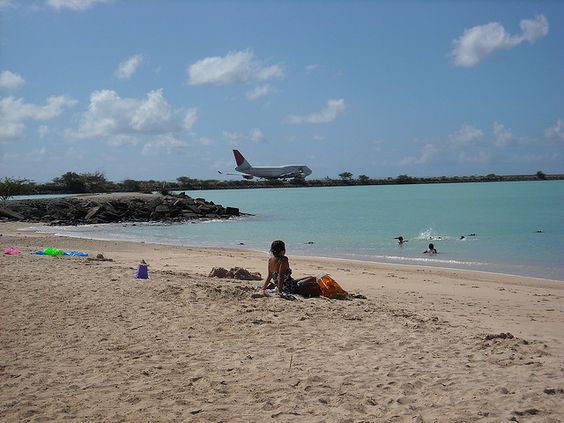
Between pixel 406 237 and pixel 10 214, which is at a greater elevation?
pixel 10 214

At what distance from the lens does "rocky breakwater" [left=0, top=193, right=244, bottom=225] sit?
3569 centimetres

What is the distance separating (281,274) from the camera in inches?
363

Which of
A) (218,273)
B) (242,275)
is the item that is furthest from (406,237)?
(218,273)

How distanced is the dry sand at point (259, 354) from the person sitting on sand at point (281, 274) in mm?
467

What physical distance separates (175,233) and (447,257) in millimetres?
15091

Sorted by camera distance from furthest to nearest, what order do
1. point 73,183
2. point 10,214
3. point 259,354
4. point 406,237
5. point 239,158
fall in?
point 239,158
point 73,183
point 10,214
point 406,237
point 259,354

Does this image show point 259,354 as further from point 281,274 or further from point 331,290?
point 331,290

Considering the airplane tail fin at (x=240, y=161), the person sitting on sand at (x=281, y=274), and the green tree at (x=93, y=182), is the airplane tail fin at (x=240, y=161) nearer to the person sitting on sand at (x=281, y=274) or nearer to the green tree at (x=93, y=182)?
the green tree at (x=93, y=182)

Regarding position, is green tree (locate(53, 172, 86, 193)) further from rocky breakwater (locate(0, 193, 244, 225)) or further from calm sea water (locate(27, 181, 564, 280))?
calm sea water (locate(27, 181, 564, 280))

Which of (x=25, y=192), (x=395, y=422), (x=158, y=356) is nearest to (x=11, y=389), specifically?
(x=158, y=356)

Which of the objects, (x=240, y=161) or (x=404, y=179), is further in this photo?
(x=404, y=179)

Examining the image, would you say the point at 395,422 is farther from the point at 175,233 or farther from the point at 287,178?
the point at 287,178

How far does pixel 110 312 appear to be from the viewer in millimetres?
7652

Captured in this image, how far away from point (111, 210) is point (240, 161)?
7207cm
